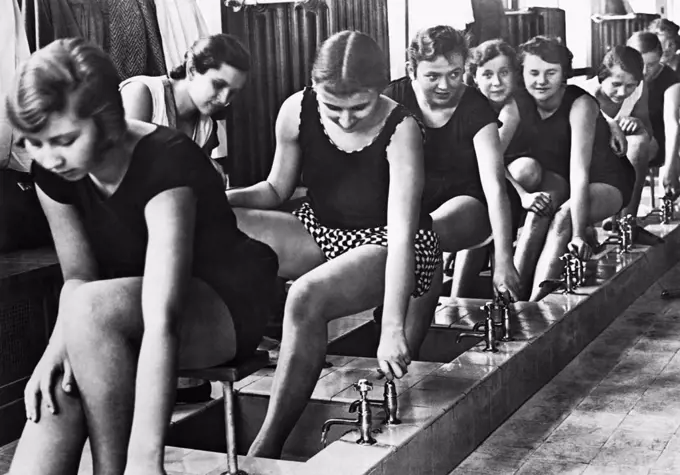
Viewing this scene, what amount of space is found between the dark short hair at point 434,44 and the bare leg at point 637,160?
3.45 metres

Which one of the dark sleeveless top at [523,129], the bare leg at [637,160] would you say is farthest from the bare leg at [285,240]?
the bare leg at [637,160]

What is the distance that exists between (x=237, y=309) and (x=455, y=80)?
173cm

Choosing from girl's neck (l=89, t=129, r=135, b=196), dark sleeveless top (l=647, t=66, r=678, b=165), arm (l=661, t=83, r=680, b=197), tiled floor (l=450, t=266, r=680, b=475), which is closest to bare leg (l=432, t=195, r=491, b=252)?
tiled floor (l=450, t=266, r=680, b=475)

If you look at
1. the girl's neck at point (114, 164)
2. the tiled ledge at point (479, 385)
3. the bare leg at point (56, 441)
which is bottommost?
the tiled ledge at point (479, 385)

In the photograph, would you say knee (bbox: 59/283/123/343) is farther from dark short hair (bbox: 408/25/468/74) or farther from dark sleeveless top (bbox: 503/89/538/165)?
dark sleeveless top (bbox: 503/89/538/165)

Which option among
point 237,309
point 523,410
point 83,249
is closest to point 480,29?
point 523,410

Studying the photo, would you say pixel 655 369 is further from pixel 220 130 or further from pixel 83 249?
pixel 83 249

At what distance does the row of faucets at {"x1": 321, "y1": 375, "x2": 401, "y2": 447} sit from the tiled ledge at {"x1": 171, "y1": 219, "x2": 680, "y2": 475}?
0.14ft

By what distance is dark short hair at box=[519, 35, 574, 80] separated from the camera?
17.7 ft

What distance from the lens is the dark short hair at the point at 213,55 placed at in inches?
113

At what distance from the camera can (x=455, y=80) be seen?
4242 millimetres

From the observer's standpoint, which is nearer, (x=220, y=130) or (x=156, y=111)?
(x=156, y=111)

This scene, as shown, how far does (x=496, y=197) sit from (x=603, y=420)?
1040 mm

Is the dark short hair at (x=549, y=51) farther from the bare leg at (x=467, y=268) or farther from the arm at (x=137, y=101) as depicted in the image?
the arm at (x=137, y=101)
